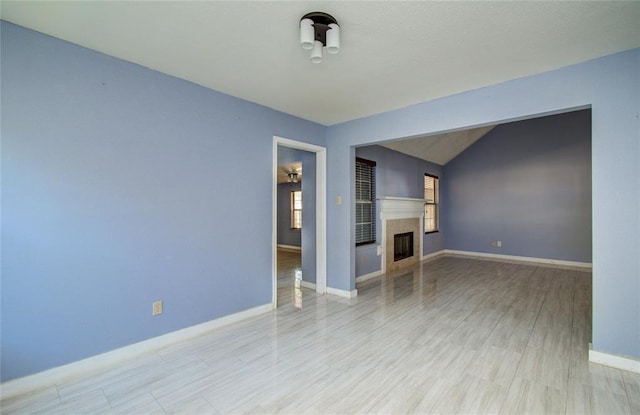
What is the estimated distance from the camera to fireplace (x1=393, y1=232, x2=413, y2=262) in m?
6.01

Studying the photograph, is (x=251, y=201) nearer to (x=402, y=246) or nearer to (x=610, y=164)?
(x=610, y=164)

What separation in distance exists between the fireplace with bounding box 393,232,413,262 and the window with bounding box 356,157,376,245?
0.87 meters

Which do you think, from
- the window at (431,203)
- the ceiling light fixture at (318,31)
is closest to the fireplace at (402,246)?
the window at (431,203)

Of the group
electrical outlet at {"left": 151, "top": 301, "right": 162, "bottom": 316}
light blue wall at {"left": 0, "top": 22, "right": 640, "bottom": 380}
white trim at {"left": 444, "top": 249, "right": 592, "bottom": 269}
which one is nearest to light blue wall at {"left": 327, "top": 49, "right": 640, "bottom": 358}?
light blue wall at {"left": 0, "top": 22, "right": 640, "bottom": 380}

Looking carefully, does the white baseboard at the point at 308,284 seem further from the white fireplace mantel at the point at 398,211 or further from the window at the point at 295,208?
the window at the point at 295,208

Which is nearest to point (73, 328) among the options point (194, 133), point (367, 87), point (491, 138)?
point (194, 133)

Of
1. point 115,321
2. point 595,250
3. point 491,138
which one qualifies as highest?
point 491,138

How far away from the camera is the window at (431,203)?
739cm

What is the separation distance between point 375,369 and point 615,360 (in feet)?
6.39

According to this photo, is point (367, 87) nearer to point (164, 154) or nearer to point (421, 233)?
point (164, 154)

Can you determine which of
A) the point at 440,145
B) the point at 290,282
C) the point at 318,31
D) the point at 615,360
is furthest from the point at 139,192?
the point at 440,145

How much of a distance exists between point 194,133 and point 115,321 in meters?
1.85

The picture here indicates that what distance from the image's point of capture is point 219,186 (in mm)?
3127

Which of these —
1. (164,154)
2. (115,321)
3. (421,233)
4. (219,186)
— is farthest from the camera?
(421,233)
